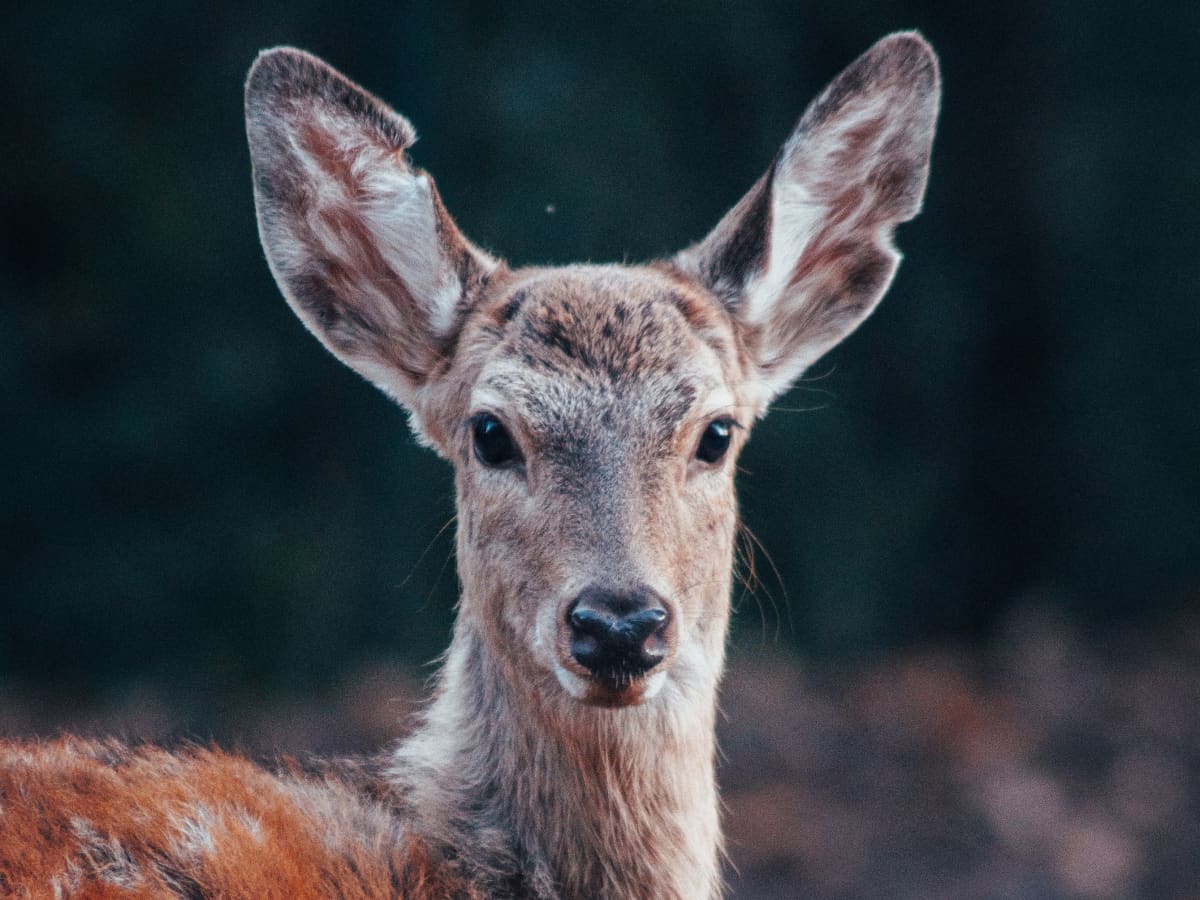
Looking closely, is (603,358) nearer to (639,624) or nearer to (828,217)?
(639,624)

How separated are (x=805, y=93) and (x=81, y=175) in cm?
405

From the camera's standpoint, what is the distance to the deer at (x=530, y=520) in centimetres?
331

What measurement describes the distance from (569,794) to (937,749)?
201 inches

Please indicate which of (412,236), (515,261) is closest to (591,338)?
(412,236)

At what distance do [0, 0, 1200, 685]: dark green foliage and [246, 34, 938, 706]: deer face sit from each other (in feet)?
10.7

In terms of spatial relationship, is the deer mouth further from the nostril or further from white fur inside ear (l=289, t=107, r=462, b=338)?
white fur inside ear (l=289, t=107, r=462, b=338)

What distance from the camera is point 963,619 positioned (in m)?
9.52

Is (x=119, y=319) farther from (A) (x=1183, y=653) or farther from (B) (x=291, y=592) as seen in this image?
(A) (x=1183, y=653)

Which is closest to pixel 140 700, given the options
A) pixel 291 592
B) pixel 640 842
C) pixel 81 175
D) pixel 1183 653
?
pixel 291 592

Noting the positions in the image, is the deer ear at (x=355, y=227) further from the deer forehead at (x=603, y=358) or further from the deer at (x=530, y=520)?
the deer forehead at (x=603, y=358)

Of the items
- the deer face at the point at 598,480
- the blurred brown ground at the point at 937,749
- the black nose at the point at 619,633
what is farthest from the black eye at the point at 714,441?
the blurred brown ground at the point at 937,749

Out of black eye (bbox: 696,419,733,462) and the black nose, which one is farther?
black eye (bbox: 696,419,733,462)

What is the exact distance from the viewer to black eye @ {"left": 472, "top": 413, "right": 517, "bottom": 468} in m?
3.76

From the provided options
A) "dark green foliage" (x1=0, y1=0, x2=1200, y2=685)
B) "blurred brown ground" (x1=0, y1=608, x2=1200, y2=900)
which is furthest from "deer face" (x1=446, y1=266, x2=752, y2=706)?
"dark green foliage" (x1=0, y1=0, x2=1200, y2=685)
